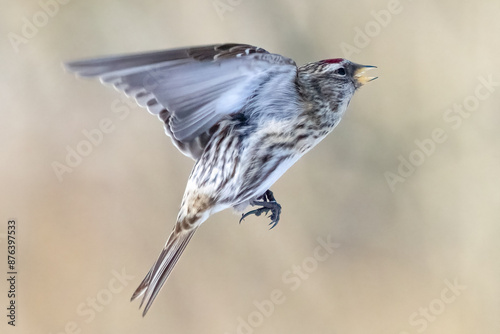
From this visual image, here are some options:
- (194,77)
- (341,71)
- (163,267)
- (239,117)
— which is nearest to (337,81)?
(341,71)

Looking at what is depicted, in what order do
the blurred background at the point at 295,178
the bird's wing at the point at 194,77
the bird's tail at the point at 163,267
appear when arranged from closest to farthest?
the bird's wing at the point at 194,77, the bird's tail at the point at 163,267, the blurred background at the point at 295,178

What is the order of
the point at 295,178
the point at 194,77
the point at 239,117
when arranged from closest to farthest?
1. the point at 194,77
2. the point at 239,117
3. the point at 295,178

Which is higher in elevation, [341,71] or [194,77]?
[194,77]

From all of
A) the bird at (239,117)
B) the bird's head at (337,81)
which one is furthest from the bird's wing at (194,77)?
the bird's head at (337,81)

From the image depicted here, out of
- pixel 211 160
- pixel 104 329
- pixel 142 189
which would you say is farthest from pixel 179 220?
pixel 104 329

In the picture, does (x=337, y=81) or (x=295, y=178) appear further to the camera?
(x=295, y=178)

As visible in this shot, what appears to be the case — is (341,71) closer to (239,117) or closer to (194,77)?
(239,117)

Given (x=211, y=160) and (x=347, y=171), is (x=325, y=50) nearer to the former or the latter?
(x=347, y=171)

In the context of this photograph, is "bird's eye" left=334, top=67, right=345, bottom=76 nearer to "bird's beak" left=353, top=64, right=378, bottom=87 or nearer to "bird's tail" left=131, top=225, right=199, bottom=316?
"bird's beak" left=353, top=64, right=378, bottom=87

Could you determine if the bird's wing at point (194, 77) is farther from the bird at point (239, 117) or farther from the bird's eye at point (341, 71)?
the bird's eye at point (341, 71)
